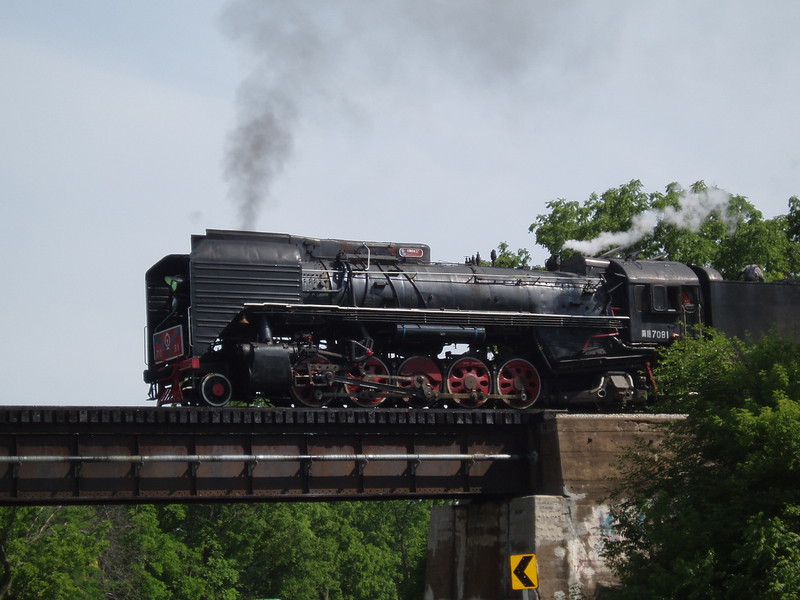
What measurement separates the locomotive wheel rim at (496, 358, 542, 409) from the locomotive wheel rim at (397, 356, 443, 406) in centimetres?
144

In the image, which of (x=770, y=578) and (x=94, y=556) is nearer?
(x=770, y=578)

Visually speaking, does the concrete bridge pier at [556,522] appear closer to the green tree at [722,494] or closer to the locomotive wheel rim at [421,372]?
the green tree at [722,494]

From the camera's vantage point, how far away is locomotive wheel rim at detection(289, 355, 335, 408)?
71.0 feet

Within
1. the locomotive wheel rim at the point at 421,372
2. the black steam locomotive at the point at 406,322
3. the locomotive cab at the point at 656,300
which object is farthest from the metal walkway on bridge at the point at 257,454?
the locomotive cab at the point at 656,300

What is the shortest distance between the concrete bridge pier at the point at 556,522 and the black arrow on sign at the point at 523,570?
140 cm

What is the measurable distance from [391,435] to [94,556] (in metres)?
20.2

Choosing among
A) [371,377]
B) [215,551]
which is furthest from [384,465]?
[215,551]

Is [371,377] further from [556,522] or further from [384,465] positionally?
[556,522]

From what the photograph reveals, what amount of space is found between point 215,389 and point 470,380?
5.45m

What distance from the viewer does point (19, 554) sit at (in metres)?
37.5

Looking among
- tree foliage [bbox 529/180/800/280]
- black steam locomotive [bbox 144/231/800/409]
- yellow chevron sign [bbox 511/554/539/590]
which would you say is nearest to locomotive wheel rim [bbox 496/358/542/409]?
black steam locomotive [bbox 144/231/800/409]

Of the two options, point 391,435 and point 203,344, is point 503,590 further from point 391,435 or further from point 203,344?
point 203,344

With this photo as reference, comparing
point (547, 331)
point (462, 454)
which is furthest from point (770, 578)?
point (547, 331)

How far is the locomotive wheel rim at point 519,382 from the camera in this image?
23.9m
